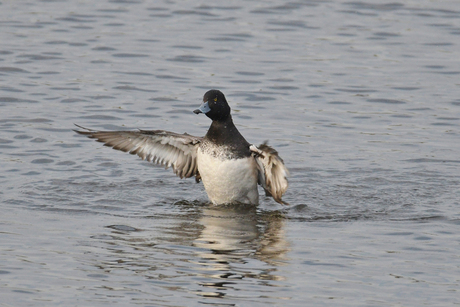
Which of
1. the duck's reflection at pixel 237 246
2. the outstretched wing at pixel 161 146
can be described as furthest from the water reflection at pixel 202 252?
the outstretched wing at pixel 161 146

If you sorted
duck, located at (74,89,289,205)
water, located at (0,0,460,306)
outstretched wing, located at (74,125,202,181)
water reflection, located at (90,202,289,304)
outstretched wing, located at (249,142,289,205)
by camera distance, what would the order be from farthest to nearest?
1. outstretched wing, located at (74,125,202,181)
2. duck, located at (74,89,289,205)
3. outstretched wing, located at (249,142,289,205)
4. water, located at (0,0,460,306)
5. water reflection, located at (90,202,289,304)

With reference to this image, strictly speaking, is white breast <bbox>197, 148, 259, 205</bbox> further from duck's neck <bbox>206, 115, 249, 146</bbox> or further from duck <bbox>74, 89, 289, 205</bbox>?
duck's neck <bbox>206, 115, 249, 146</bbox>

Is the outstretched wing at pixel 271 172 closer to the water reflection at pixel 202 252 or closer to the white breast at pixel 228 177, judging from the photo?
the white breast at pixel 228 177

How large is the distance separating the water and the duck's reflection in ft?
0.08

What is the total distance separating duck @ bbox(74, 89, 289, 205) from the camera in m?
9.87

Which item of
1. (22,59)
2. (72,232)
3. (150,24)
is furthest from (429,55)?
(72,232)

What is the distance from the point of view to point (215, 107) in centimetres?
999

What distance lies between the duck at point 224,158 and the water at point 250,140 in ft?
0.85

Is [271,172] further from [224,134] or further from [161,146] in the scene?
[161,146]

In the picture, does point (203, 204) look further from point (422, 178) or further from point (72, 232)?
point (422, 178)

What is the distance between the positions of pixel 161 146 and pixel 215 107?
106 centimetres

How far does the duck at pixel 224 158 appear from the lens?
9.87 metres

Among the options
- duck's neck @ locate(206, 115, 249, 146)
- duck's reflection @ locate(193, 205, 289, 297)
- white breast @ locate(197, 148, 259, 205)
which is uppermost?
duck's neck @ locate(206, 115, 249, 146)

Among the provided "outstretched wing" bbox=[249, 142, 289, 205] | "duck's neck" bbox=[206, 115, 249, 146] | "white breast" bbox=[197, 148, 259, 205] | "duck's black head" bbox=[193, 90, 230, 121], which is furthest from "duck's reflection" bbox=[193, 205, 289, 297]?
"duck's black head" bbox=[193, 90, 230, 121]
